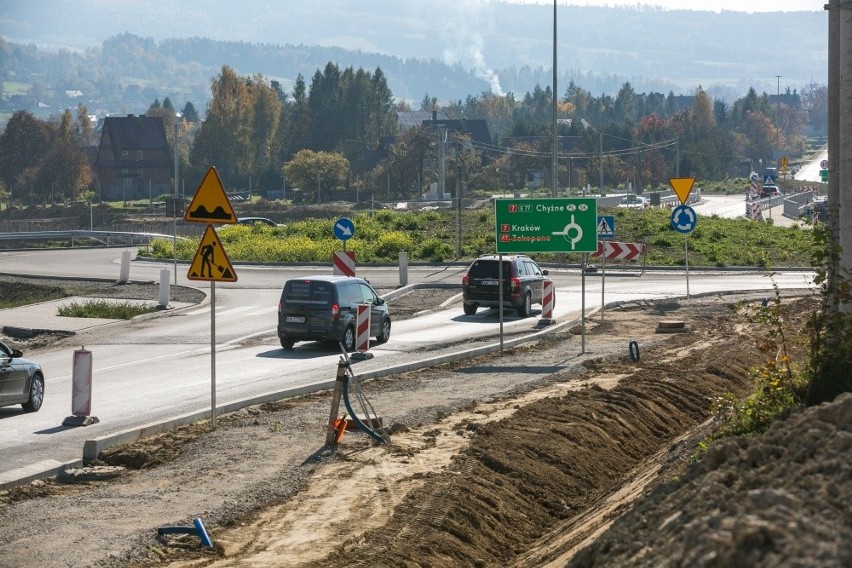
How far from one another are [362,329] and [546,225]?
423cm

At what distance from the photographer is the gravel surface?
6.79 metres

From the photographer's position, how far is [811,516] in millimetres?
6070

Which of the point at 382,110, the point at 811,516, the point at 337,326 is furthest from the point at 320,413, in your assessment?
the point at 382,110

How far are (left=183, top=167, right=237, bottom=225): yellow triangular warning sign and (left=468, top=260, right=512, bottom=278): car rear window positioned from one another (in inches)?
728

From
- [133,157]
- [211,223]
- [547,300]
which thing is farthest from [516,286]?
[133,157]

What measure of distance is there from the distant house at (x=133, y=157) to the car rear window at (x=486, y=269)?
361 ft

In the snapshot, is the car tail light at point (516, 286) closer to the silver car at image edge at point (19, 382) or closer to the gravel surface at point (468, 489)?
the gravel surface at point (468, 489)

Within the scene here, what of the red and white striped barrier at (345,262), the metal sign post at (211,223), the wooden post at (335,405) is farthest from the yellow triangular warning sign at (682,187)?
the wooden post at (335,405)

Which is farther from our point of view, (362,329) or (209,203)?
→ (362,329)

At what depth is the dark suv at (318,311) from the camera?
2589 cm

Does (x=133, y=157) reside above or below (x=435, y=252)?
above

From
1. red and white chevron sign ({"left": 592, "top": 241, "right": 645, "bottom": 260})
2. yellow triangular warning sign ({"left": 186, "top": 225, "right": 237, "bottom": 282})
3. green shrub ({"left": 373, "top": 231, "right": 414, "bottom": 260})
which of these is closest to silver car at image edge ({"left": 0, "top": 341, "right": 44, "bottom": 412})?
yellow triangular warning sign ({"left": 186, "top": 225, "right": 237, "bottom": 282})

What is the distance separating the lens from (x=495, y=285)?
33.7 metres

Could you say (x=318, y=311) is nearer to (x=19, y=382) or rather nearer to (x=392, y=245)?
(x=19, y=382)
